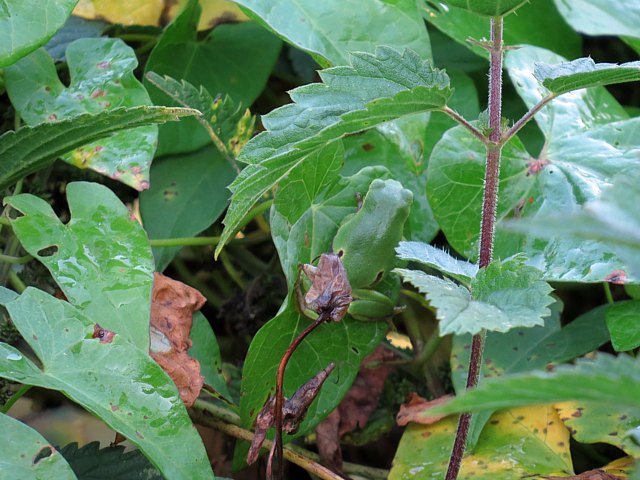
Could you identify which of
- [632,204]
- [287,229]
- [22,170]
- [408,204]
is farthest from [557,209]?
[22,170]


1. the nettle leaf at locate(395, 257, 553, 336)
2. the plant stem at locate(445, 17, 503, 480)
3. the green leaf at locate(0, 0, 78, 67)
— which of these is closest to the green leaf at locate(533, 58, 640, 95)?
the plant stem at locate(445, 17, 503, 480)

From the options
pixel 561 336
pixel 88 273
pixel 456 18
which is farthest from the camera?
pixel 456 18

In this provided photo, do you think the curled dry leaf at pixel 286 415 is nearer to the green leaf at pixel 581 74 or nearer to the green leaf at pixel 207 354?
the green leaf at pixel 207 354

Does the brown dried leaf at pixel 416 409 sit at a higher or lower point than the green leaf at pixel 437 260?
lower

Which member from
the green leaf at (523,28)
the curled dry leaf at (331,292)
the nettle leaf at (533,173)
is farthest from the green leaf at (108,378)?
the green leaf at (523,28)

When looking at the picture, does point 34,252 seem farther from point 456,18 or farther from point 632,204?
point 456,18

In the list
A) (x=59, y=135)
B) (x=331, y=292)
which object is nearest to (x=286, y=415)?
(x=331, y=292)

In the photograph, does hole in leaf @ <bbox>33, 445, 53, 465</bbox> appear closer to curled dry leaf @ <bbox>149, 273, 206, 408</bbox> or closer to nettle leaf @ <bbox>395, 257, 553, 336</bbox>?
curled dry leaf @ <bbox>149, 273, 206, 408</bbox>
